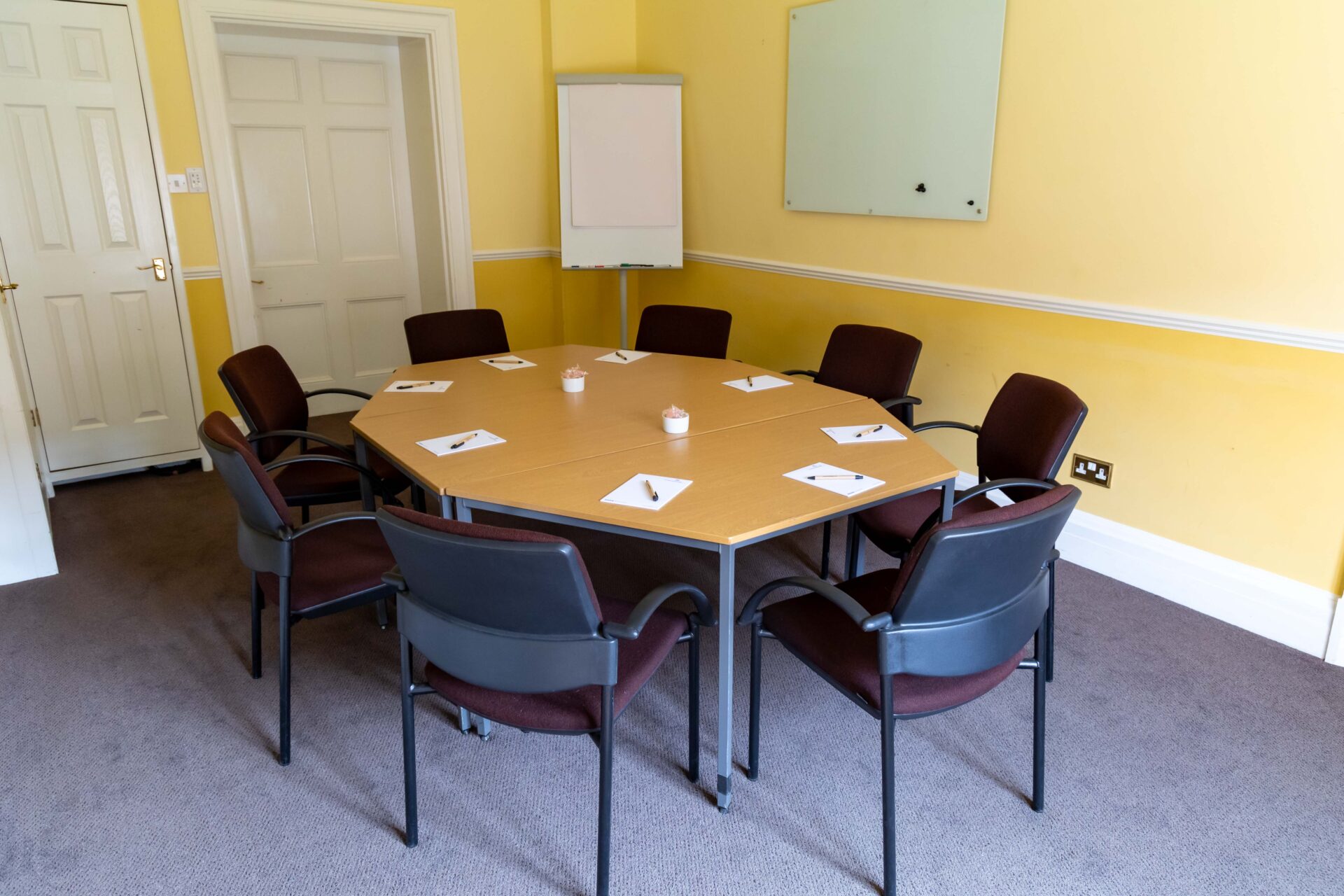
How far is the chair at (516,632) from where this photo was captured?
1.60m

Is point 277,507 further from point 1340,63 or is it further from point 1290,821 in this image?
point 1340,63

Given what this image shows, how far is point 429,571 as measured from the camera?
5.57 ft

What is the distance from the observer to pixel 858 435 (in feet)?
8.72

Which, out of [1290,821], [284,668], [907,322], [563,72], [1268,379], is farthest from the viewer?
[563,72]

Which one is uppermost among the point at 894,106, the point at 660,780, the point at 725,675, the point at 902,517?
the point at 894,106

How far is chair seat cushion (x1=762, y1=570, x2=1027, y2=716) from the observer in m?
1.85

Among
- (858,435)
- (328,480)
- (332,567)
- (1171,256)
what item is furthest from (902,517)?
(328,480)

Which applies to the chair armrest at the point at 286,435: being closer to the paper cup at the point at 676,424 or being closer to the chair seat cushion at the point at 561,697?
the paper cup at the point at 676,424

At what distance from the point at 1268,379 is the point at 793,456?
158cm

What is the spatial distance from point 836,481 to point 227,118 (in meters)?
3.90

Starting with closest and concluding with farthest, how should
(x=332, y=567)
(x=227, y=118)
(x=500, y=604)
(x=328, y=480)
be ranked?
(x=500, y=604) → (x=332, y=567) → (x=328, y=480) → (x=227, y=118)

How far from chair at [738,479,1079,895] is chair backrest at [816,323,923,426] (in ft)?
4.90

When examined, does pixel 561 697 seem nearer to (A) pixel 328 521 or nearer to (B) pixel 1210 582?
(A) pixel 328 521

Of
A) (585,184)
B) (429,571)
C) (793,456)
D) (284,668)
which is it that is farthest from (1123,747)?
(585,184)
